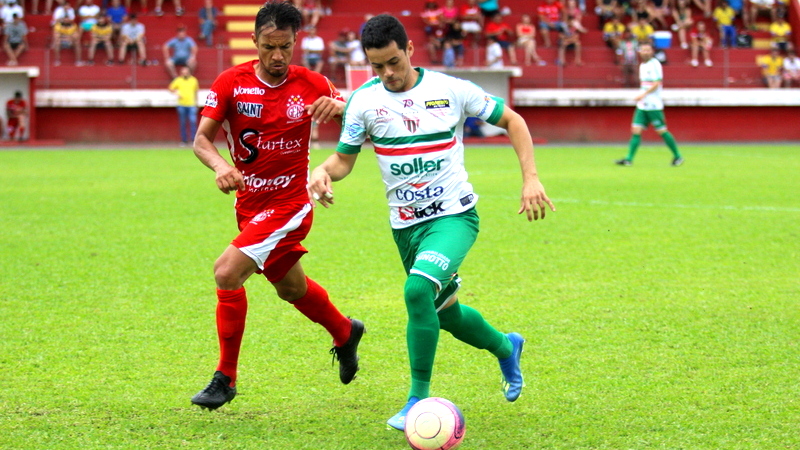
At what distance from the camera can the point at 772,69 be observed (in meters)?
29.5

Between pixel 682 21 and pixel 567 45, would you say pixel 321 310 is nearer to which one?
pixel 567 45

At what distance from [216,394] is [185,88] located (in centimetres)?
2317

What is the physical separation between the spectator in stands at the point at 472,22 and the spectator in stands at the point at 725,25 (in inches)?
313

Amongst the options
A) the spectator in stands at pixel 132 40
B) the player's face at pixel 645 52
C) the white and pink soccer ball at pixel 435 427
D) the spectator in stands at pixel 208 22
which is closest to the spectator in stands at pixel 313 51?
the spectator in stands at pixel 208 22

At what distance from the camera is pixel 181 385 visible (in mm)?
5105

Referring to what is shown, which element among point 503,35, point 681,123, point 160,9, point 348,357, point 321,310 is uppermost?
point 160,9

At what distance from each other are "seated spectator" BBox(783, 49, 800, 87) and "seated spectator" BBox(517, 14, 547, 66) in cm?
727

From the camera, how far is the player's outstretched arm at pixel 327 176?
14.7 ft

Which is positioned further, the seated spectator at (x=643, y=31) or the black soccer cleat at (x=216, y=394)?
the seated spectator at (x=643, y=31)

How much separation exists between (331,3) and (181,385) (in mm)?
28964

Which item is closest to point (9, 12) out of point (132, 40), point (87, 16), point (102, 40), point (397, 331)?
point (87, 16)

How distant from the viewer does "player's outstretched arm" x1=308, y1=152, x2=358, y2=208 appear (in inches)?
177

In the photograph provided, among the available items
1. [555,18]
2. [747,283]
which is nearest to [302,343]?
[747,283]

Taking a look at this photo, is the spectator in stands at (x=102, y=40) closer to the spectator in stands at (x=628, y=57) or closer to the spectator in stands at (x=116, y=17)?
the spectator in stands at (x=116, y=17)
